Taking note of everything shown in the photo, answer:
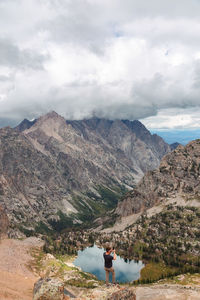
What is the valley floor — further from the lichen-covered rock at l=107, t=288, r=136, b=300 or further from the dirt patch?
the lichen-covered rock at l=107, t=288, r=136, b=300

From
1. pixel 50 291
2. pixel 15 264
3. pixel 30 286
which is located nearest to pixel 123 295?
pixel 50 291

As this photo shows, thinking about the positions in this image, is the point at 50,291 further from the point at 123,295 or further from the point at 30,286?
the point at 30,286

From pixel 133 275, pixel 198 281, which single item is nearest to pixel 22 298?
pixel 198 281

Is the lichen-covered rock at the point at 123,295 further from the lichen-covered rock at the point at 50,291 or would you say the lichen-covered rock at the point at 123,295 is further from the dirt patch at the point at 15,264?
the dirt patch at the point at 15,264

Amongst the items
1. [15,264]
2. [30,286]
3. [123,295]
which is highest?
[123,295]

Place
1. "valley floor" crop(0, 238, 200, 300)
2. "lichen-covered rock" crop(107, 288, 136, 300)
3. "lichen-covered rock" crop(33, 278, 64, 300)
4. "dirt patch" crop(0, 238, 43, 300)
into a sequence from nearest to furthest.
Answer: "lichen-covered rock" crop(107, 288, 136, 300), "lichen-covered rock" crop(33, 278, 64, 300), "valley floor" crop(0, 238, 200, 300), "dirt patch" crop(0, 238, 43, 300)

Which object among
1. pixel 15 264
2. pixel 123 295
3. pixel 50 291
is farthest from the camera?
pixel 15 264

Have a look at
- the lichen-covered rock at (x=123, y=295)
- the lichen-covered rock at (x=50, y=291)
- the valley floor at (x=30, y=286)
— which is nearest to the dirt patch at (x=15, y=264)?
the valley floor at (x=30, y=286)

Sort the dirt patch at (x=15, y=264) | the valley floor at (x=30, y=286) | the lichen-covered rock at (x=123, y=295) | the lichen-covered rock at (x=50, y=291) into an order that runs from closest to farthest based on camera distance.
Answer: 1. the lichen-covered rock at (x=123, y=295)
2. the lichen-covered rock at (x=50, y=291)
3. the valley floor at (x=30, y=286)
4. the dirt patch at (x=15, y=264)

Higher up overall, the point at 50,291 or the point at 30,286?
the point at 50,291

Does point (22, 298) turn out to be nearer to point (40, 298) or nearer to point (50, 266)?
point (40, 298)

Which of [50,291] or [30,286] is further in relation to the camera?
[30,286]

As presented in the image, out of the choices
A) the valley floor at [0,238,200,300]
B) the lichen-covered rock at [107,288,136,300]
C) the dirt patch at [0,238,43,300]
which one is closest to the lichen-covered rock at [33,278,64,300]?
the valley floor at [0,238,200,300]

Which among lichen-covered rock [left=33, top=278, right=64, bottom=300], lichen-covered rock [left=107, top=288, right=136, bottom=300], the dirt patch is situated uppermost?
lichen-covered rock [left=33, top=278, right=64, bottom=300]
